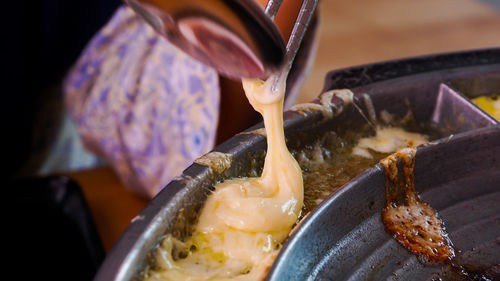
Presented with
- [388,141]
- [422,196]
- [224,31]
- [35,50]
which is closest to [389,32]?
[35,50]

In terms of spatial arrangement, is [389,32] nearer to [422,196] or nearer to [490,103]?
[490,103]

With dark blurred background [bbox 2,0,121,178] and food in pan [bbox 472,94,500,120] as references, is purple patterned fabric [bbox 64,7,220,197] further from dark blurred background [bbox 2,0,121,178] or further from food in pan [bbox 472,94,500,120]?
food in pan [bbox 472,94,500,120]

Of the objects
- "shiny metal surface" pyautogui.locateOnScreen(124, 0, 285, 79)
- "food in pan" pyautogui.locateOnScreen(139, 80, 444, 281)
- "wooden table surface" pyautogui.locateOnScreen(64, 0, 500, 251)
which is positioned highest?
"shiny metal surface" pyautogui.locateOnScreen(124, 0, 285, 79)

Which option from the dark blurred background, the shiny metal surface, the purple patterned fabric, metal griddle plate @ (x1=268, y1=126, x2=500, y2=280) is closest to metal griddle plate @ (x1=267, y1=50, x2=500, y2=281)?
metal griddle plate @ (x1=268, y1=126, x2=500, y2=280)

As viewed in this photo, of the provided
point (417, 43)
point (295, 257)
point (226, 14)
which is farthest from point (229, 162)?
point (417, 43)

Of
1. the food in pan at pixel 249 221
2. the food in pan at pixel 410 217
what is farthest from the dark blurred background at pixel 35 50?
the food in pan at pixel 410 217

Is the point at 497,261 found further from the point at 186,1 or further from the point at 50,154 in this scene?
the point at 50,154

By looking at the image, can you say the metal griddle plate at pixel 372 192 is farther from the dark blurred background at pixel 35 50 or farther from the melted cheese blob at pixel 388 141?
the dark blurred background at pixel 35 50
